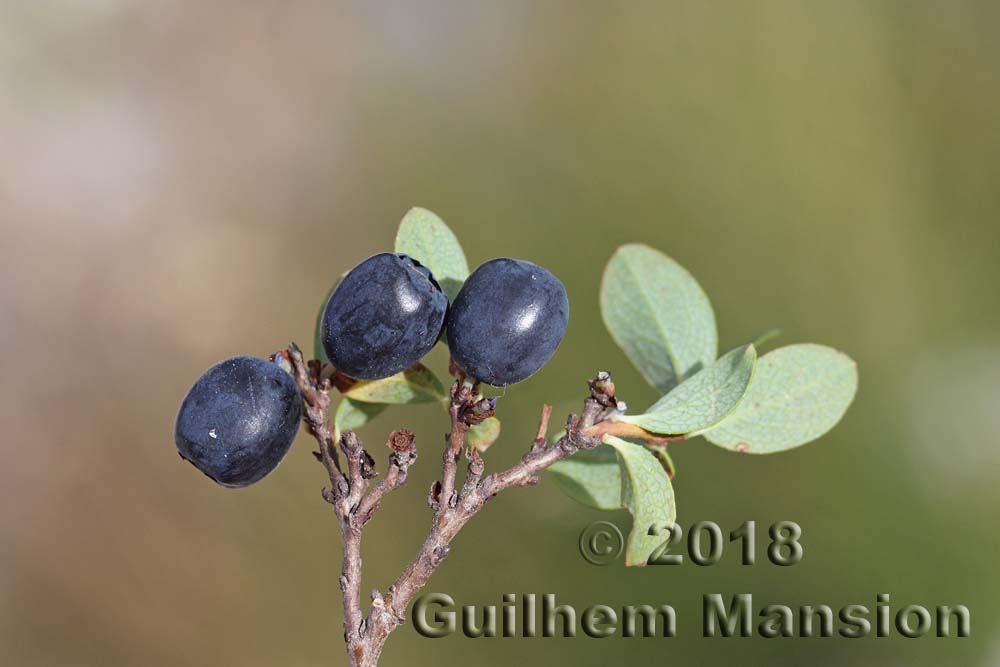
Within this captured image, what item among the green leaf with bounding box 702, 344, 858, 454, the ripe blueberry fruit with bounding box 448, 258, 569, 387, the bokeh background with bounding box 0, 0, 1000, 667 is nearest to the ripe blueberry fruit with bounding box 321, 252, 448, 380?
the ripe blueberry fruit with bounding box 448, 258, 569, 387

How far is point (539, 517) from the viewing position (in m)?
1.93

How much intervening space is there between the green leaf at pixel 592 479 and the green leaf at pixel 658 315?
123 mm

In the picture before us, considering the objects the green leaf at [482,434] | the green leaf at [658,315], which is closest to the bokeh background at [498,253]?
the green leaf at [658,315]

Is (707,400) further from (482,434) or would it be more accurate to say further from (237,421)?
(237,421)

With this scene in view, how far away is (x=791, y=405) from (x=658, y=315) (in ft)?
0.56

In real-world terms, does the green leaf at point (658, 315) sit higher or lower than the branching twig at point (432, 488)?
higher

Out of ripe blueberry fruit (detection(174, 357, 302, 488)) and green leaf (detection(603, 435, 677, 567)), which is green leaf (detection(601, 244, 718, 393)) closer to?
green leaf (detection(603, 435, 677, 567))

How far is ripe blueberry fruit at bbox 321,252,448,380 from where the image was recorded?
2.08 feet

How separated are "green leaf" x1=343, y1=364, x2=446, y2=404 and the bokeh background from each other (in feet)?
3.28

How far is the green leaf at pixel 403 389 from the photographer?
2.38 feet

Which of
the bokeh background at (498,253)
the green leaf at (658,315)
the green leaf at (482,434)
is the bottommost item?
the green leaf at (482,434)

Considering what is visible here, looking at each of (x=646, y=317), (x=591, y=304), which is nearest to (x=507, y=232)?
(x=591, y=304)

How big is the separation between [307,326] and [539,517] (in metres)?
0.95

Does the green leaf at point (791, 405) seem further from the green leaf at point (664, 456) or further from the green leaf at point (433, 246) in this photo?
the green leaf at point (433, 246)
